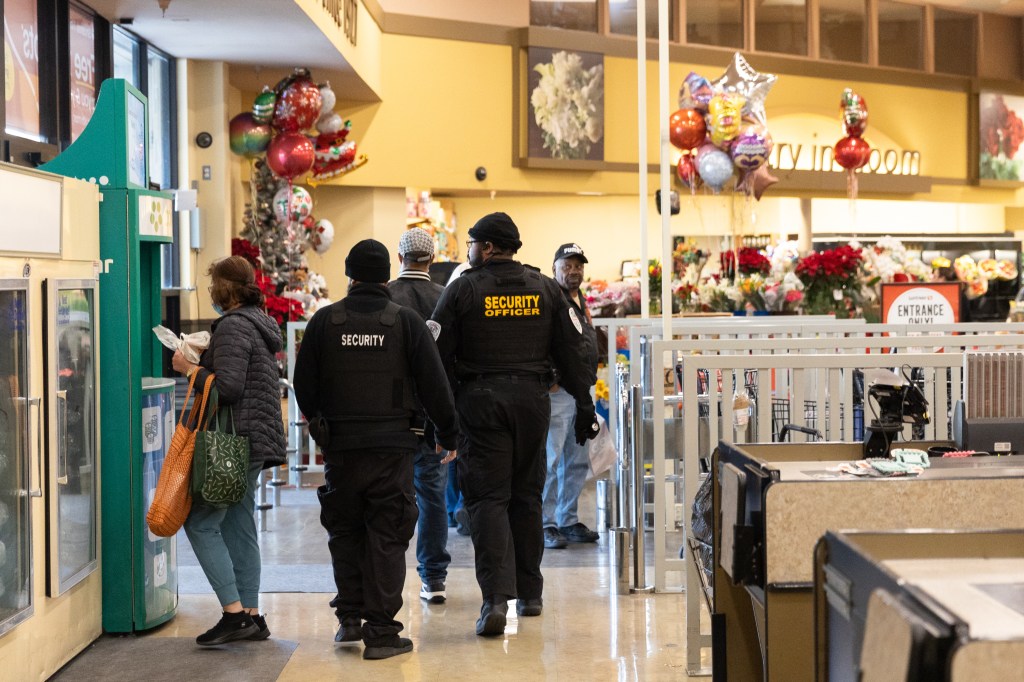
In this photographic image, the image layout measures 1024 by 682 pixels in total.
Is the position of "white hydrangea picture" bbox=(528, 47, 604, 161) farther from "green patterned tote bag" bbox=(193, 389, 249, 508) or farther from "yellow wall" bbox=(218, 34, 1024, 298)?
"green patterned tote bag" bbox=(193, 389, 249, 508)

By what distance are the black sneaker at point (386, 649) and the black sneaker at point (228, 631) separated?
497mm

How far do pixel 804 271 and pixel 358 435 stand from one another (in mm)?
6050

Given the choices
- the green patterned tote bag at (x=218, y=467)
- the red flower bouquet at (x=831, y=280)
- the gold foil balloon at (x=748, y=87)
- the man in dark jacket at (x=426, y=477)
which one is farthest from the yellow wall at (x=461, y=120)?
the green patterned tote bag at (x=218, y=467)

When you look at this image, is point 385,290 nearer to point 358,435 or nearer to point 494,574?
point 358,435

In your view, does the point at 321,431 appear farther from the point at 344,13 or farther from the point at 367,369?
the point at 344,13

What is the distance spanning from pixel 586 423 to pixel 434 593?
3.47 ft

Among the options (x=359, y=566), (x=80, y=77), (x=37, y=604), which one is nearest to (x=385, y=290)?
(x=359, y=566)

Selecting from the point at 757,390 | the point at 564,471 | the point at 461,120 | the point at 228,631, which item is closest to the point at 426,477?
the point at 228,631

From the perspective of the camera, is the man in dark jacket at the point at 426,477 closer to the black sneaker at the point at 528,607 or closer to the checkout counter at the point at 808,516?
the black sneaker at the point at 528,607

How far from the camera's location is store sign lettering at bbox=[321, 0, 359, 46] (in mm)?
10375

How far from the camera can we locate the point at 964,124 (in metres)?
19.4

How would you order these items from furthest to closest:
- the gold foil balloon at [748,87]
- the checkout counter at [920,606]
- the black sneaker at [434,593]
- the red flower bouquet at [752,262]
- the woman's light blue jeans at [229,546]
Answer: the gold foil balloon at [748,87], the red flower bouquet at [752,262], the black sneaker at [434,593], the woman's light blue jeans at [229,546], the checkout counter at [920,606]

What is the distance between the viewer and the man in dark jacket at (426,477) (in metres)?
5.68

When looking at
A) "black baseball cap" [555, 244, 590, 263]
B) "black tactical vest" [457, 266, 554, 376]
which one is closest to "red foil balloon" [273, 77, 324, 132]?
"black baseball cap" [555, 244, 590, 263]
